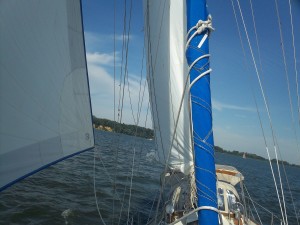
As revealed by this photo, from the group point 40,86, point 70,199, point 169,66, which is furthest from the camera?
point 70,199

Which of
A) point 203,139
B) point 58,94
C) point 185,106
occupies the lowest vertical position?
point 203,139

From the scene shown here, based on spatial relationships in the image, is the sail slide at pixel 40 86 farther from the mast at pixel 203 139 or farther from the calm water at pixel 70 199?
the calm water at pixel 70 199

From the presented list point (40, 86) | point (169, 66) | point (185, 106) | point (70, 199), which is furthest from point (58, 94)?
point (70, 199)

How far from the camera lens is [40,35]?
3.24 meters

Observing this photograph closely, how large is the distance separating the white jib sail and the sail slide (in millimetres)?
1607

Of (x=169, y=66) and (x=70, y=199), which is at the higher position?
(x=169, y=66)

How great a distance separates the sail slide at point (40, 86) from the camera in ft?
9.29

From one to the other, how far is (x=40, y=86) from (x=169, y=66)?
276 cm

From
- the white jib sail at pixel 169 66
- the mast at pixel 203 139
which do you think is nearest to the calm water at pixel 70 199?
the white jib sail at pixel 169 66

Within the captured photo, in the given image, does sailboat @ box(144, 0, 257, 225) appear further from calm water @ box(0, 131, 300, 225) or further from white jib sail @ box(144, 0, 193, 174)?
calm water @ box(0, 131, 300, 225)

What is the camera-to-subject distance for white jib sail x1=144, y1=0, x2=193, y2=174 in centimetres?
511

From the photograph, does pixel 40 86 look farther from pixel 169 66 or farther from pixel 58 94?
pixel 169 66

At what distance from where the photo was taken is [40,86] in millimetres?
3223

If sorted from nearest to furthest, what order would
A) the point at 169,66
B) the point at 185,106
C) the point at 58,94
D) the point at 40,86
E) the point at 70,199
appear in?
the point at 40,86 → the point at 58,94 → the point at 185,106 → the point at 169,66 → the point at 70,199
